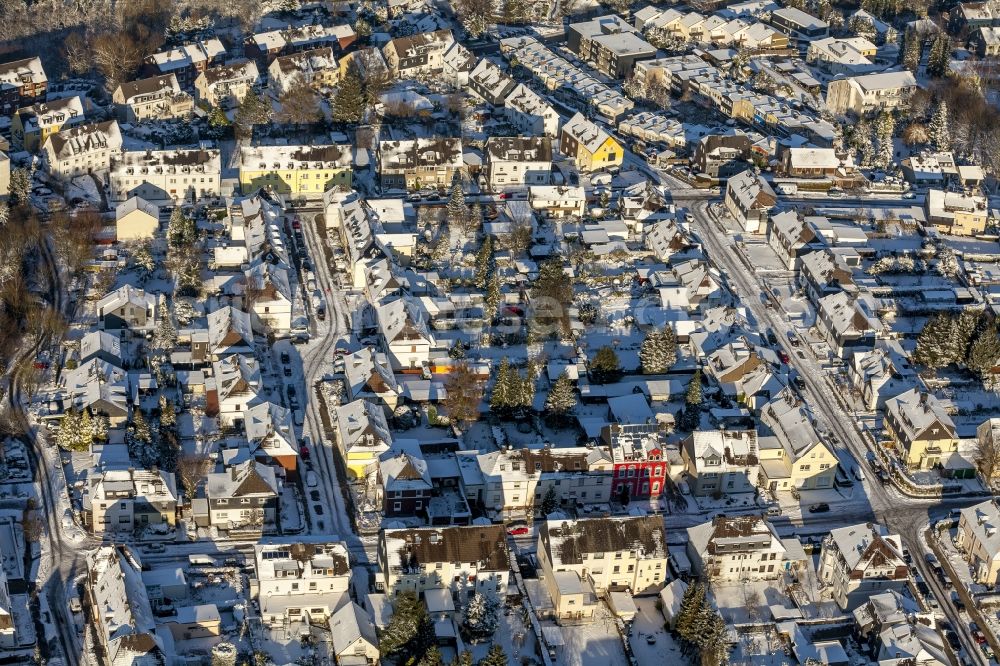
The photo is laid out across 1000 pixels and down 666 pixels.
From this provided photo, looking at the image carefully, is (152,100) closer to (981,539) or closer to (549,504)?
(549,504)

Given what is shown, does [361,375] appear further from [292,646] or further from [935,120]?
[935,120]

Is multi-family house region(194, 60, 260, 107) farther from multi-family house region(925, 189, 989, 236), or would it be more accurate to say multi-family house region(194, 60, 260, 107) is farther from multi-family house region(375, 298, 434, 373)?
multi-family house region(925, 189, 989, 236)

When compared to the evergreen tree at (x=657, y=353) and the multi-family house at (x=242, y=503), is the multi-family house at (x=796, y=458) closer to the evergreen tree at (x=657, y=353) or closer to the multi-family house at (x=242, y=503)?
the evergreen tree at (x=657, y=353)

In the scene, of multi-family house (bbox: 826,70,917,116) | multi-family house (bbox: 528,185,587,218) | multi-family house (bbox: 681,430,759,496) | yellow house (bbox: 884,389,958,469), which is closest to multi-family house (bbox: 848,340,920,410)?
yellow house (bbox: 884,389,958,469)

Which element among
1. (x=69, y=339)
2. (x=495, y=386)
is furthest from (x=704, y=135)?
(x=69, y=339)

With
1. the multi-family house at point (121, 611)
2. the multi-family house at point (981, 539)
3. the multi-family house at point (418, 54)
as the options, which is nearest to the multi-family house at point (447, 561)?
the multi-family house at point (121, 611)

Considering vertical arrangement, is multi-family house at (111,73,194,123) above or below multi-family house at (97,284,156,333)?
above
